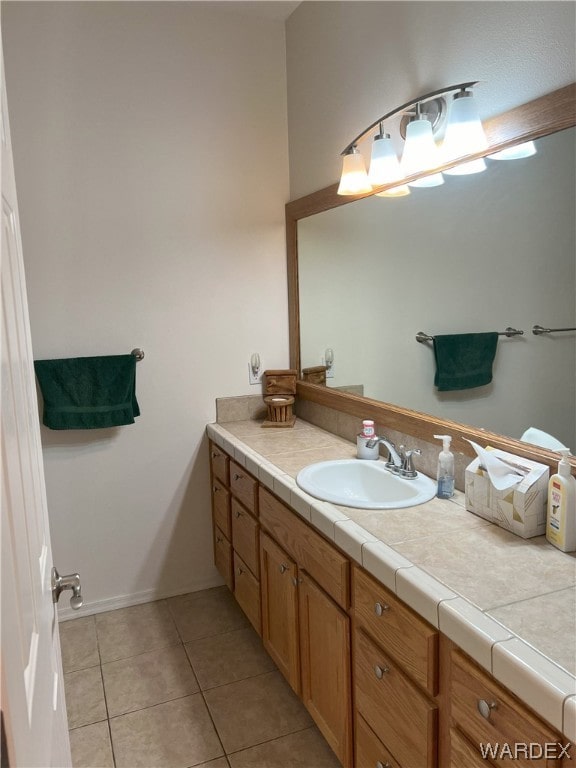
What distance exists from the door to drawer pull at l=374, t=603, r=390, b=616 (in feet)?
2.34

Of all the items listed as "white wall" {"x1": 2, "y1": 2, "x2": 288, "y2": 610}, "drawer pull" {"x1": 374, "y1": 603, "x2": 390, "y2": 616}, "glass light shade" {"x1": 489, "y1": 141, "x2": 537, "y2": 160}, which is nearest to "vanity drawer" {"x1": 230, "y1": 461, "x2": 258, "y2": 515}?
"white wall" {"x1": 2, "y1": 2, "x2": 288, "y2": 610}

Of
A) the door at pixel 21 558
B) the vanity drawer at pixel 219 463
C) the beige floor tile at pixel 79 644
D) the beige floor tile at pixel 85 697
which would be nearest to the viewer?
the door at pixel 21 558

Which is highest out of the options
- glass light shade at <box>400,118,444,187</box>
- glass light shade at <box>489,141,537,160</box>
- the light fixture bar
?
the light fixture bar

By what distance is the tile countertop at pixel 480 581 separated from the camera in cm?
96

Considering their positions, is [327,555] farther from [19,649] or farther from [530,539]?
[19,649]

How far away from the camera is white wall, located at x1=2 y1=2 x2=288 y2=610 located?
2477 millimetres

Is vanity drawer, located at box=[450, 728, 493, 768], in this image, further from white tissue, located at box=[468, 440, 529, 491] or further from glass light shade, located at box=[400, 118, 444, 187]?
glass light shade, located at box=[400, 118, 444, 187]

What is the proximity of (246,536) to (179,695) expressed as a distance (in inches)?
24.7

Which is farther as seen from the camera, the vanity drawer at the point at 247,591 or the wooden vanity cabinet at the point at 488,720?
the vanity drawer at the point at 247,591

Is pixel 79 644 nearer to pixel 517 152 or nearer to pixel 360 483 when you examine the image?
pixel 360 483

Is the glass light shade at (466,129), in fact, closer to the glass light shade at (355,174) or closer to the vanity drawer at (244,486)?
the glass light shade at (355,174)

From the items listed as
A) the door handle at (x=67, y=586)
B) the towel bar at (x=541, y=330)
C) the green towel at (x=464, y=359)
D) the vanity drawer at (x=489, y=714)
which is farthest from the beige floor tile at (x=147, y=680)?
the towel bar at (x=541, y=330)

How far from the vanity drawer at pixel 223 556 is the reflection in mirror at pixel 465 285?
917 millimetres

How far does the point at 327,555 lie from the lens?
1660 mm
